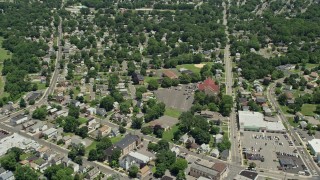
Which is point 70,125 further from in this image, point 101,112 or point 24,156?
point 24,156

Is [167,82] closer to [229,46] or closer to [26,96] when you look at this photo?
[26,96]

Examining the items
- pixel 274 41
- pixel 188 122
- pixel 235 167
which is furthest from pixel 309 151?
pixel 274 41

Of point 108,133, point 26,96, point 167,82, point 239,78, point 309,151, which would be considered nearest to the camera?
point 309,151

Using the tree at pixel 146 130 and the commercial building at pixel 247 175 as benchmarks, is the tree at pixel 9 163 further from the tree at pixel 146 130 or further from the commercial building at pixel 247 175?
the commercial building at pixel 247 175

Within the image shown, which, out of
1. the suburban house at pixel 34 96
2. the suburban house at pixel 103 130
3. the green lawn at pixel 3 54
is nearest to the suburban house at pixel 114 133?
the suburban house at pixel 103 130

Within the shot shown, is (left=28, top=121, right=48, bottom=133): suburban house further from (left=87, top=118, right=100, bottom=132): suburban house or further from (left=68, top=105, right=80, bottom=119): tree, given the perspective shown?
(left=87, top=118, right=100, bottom=132): suburban house

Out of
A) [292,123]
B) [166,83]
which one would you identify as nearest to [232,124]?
[292,123]

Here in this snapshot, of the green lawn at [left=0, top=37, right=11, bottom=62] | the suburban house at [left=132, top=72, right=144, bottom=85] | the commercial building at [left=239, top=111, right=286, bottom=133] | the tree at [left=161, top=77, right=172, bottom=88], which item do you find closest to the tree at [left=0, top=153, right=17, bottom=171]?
the commercial building at [left=239, top=111, right=286, bottom=133]
